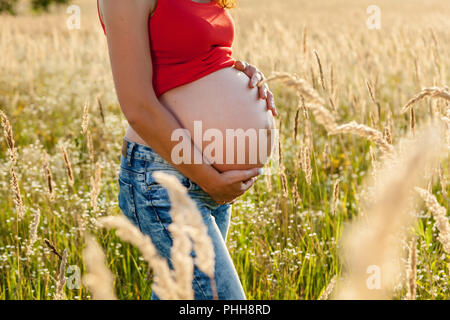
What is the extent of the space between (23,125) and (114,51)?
3663 millimetres

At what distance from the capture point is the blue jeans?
138cm

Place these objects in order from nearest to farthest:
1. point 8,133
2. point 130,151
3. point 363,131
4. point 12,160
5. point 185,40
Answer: point 363,131
point 185,40
point 130,151
point 8,133
point 12,160

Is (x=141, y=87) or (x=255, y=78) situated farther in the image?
(x=255, y=78)

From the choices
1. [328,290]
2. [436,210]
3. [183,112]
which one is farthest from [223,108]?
[436,210]

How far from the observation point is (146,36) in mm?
1347

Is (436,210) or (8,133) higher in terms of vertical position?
(8,133)

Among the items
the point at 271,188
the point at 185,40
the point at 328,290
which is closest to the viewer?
the point at 328,290

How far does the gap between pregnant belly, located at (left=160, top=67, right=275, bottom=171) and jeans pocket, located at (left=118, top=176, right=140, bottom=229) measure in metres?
0.21

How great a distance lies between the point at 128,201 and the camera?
153 cm

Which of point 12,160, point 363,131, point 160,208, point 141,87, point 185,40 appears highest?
point 185,40

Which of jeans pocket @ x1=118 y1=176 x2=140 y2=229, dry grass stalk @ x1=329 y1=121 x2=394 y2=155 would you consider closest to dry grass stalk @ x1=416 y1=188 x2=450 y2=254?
dry grass stalk @ x1=329 y1=121 x2=394 y2=155

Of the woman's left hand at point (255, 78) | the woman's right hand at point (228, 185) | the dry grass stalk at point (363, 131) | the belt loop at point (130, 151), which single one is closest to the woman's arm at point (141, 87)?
the woman's right hand at point (228, 185)

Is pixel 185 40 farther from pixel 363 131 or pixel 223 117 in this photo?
pixel 363 131

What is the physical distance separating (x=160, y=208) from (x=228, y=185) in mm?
224
